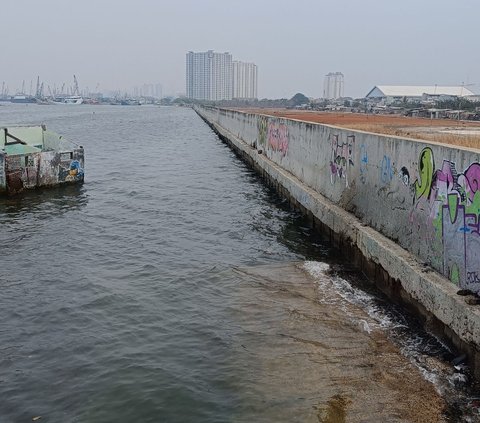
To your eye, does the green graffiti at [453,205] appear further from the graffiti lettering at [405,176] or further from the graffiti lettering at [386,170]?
the graffiti lettering at [386,170]

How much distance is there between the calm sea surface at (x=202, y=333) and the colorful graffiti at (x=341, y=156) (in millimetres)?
1796

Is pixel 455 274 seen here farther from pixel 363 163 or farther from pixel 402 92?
pixel 402 92

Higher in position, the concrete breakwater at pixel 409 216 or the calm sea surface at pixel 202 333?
the concrete breakwater at pixel 409 216

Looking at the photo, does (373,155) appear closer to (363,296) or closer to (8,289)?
(363,296)

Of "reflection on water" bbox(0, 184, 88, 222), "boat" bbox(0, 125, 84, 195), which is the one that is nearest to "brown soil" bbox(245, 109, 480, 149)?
"reflection on water" bbox(0, 184, 88, 222)

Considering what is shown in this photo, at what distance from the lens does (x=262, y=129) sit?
89.8 ft

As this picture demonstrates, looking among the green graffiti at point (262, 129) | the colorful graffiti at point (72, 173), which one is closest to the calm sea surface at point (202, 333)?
the colorful graffiti at point (72, 173)

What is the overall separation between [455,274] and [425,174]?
185 centimetres

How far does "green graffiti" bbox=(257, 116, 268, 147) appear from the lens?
26241mm

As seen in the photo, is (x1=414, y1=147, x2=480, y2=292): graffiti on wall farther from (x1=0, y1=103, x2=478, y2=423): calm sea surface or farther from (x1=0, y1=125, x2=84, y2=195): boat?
(x1=0, y1=125, x2=84, y2=195): boat

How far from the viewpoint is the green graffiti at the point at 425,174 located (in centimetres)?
852

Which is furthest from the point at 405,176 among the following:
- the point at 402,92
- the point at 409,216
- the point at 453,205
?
the point at 402,92

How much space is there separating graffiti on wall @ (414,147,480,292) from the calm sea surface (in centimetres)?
112

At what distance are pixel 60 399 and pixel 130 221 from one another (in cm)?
959
